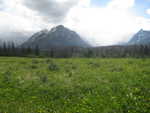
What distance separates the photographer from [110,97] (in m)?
7.36

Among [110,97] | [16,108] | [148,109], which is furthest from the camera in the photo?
[110,97]

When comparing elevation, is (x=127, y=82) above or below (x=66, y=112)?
above

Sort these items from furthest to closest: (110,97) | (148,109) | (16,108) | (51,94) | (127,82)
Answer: (127,82) < (51,94) < (110,97) < (16,108) < (148,109)

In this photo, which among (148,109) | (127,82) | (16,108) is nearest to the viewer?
(148,109)

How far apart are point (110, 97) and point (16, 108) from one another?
517 cm

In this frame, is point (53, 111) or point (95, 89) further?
point (95, 89)

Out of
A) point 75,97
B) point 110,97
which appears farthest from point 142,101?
point 75,97

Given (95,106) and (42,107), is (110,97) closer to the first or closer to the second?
(95,106)

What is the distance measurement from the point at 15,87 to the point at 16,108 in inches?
144

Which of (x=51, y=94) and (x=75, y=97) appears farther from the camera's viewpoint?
(x=51, y=94)

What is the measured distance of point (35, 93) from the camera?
8656 millimetres

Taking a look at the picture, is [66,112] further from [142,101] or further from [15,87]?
[15,87]

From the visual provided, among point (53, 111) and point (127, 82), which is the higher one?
point (127, 82)

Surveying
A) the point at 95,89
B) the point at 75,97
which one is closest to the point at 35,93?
the point at 75,97
